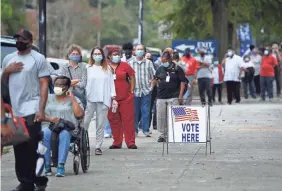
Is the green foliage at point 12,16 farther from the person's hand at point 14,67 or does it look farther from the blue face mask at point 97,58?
the person's hand at point 14,67

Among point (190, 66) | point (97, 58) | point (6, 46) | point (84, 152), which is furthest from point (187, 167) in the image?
point (190, 66)

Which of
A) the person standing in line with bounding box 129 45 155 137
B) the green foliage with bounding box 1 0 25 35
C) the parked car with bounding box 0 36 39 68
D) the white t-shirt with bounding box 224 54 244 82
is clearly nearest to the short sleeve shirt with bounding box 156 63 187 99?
the person standing in line with bounding box 129 45 155 137

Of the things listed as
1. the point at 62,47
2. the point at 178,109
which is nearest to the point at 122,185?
the point at 178,109

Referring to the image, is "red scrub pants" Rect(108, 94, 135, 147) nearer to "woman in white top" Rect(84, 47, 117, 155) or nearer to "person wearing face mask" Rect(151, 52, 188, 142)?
"woman in white top" Rect(84, 47, 117, 155)

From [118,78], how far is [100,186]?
5506 mm

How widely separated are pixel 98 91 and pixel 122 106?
1.17 m

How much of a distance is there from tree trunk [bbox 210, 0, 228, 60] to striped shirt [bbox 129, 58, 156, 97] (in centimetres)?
1865

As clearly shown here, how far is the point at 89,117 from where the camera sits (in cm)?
1600

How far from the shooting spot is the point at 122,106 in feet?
56.1

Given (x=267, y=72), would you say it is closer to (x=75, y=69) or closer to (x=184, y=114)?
(x=184, y=114)

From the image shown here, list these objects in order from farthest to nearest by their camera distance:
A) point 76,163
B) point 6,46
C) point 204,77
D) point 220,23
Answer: point 220,23 → point 204,77 → point 6,46 → point 76,163

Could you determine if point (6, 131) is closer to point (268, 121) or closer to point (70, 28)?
point (268, 121)

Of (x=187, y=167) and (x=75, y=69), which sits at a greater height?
(x=75, y=69)

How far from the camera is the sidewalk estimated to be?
12.0 meters
